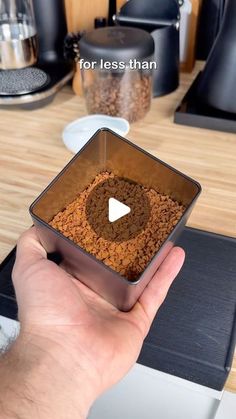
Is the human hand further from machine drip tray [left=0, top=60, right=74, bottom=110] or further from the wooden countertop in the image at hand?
machine drip tray [left=0, top=60, right=74, bottom=110]

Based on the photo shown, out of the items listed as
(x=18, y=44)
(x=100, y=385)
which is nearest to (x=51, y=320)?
(x=100, y=385)

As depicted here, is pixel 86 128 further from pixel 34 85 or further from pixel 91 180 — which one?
pixel 91 180

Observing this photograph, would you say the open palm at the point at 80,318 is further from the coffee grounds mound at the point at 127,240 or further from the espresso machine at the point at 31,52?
the espresso machine at the point at 31,52

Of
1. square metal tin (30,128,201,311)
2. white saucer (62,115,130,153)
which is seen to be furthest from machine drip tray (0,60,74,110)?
square metal tin (30,128,201,311)

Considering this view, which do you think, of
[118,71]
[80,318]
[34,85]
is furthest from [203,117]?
[80,318]

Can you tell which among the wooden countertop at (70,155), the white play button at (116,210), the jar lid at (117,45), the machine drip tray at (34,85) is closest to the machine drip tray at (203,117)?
the wooden countertop at (70,155)

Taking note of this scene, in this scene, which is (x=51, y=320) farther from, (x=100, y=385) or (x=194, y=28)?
(x=194, y=28)
